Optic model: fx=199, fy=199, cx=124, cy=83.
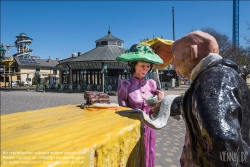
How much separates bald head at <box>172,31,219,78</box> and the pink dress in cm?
112

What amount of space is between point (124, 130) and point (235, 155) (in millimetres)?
642

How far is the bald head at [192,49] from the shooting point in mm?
1144

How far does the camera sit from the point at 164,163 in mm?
3807

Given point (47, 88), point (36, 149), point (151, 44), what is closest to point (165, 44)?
point (151, 44)

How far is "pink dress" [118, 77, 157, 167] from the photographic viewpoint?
2.26 metres

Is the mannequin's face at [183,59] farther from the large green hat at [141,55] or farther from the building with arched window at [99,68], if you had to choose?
the building with arched window at [99,68]

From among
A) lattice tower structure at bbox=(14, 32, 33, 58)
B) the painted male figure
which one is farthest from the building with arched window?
lattice tower structure at bbox=(14, 32, 33, 58)

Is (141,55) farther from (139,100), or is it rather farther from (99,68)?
(99,68)

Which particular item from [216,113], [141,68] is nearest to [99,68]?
[141,68]

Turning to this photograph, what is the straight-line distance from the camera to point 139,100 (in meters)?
2.31

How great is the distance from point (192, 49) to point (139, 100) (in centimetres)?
124

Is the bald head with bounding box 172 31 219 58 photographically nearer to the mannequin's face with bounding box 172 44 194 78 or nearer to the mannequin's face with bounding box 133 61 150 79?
the mannequin's face with bounding box 172 44 194 78

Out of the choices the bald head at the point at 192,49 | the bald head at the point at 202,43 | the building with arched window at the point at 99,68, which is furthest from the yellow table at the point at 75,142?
the building with arched window at the point at 99,68

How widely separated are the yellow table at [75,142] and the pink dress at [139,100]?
2.22 feet
